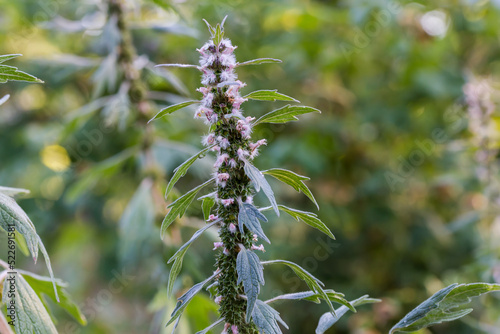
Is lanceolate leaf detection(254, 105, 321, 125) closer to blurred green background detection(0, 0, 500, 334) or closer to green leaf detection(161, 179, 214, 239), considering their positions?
green leaf detection(161, 179, 214, 239)

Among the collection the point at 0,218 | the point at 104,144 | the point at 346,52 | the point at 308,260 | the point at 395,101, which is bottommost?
the point at 308,260

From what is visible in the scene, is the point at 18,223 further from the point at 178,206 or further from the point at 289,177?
the point at 289,177

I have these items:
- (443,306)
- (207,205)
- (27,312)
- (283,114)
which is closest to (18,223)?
(27,312)

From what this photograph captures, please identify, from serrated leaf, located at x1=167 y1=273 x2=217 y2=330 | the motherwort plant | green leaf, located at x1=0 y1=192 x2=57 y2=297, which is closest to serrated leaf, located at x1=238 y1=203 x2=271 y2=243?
the motherwort plant

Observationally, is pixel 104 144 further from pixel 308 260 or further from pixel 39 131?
pixel 308 260

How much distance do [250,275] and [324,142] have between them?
2.01 m

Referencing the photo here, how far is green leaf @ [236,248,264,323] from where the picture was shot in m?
0.62

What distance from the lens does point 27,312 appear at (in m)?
0.73

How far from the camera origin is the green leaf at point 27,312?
2.35ft

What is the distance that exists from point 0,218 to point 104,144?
1.98m

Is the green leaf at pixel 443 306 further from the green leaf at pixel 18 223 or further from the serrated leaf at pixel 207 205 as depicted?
the green leaf at pixel 18 223

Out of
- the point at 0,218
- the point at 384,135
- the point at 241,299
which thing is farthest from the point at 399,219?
the point at 0,218

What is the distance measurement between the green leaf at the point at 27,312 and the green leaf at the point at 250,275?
309mm

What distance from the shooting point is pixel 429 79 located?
244 cm
